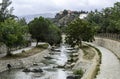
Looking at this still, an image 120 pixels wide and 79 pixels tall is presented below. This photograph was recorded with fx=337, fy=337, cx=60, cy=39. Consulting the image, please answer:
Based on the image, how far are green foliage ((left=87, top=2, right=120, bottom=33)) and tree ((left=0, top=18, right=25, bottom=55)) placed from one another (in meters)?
29.2

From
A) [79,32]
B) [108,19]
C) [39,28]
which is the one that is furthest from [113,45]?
[108,19]

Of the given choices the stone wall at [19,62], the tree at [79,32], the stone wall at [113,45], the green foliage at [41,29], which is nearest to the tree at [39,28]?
the green foliage at [41,29]

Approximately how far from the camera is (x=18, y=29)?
6844 cm

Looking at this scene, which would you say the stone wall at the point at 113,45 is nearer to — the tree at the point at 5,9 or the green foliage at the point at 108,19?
the green foliage at the point at 108,19

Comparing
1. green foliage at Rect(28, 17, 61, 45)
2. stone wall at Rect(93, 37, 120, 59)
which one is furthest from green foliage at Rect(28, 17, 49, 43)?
stone wall at Rect(93, 37, 120, 59)

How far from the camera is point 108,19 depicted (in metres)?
118

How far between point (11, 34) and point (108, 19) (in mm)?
58649

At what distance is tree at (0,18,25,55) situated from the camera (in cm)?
6569

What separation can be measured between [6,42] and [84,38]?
39338 mm

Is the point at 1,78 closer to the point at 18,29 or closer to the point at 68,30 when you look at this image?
the point at 18,29

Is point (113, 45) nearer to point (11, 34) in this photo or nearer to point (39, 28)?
point (11, 34)

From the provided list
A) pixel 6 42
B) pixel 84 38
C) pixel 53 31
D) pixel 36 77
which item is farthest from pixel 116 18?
pixel 36 77

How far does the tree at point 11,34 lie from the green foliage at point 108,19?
2916cm

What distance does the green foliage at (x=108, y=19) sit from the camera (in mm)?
98081
